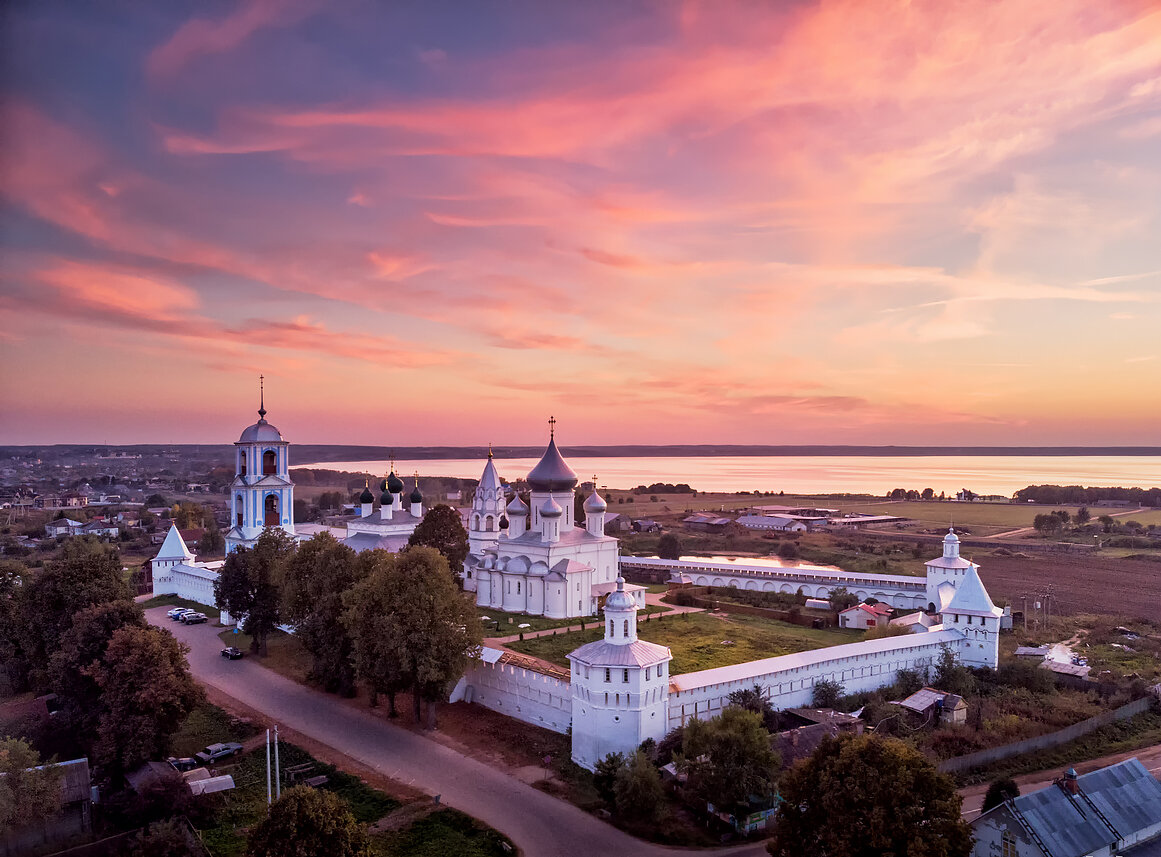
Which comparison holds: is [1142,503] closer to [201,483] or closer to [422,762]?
[422,762]

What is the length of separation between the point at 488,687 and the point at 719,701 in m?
7.25

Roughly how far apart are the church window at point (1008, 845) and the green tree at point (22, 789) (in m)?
17.8

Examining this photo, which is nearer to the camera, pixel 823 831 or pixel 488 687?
pixel 823 831

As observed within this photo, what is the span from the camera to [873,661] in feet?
84.6

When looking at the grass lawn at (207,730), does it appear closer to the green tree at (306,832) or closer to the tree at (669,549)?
the green tree at (306,832)

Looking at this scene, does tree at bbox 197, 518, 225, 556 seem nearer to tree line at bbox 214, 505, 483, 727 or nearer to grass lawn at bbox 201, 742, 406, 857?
tree line at bbox 214, 505, 483, 727

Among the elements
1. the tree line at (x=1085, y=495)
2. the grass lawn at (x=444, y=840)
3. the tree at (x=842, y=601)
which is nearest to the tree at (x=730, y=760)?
the grass lawn at (x=444, y=840)

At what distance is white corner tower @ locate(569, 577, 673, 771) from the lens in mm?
19703

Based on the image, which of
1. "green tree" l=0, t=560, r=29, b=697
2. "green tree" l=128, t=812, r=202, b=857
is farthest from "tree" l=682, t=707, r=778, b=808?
"green tree" l=0, t=560, r=29, b=697

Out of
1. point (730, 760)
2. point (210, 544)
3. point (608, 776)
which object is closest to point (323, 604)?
point (608, 776)

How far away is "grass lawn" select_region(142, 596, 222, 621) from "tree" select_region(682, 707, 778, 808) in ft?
82.8

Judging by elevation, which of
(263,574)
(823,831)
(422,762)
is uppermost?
(263,574)

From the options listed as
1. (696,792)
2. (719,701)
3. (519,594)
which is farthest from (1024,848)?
(519,594)

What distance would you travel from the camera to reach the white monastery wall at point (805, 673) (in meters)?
21.6
